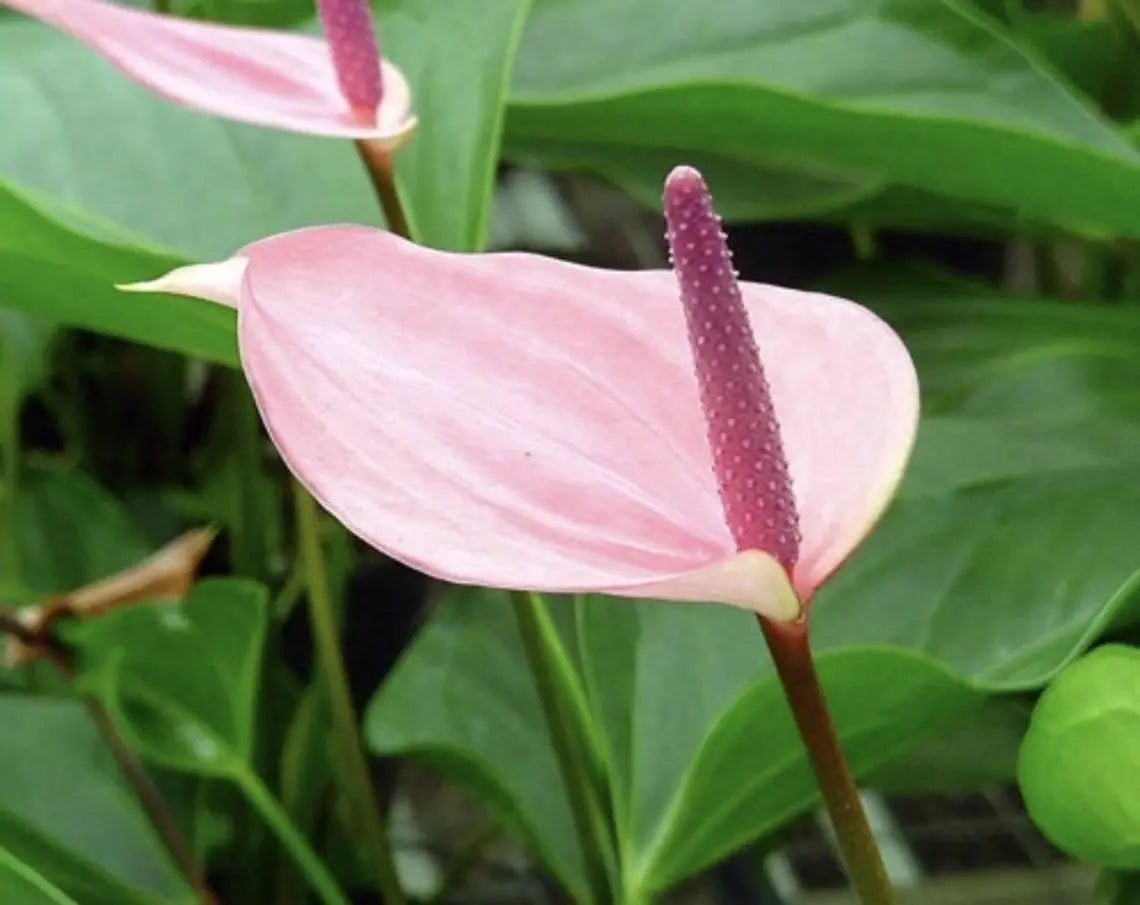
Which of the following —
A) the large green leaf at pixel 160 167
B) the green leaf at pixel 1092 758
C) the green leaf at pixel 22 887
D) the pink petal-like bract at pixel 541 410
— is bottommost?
the green leaf at pixel 22 887

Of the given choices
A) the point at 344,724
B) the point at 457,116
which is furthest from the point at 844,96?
the point at 344,724

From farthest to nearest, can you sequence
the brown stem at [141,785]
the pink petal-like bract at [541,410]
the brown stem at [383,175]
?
1. the brown stem at [141,785]
2. the brown stem at [383,175]
3. the pink petal-like bract at [541,410]

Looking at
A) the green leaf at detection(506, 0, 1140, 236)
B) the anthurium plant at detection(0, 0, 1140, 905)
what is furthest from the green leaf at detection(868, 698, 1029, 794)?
the green leaf at detection(506, 0, 1140, 236)

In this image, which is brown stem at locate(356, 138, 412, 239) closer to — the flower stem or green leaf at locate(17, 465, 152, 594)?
the flower stem

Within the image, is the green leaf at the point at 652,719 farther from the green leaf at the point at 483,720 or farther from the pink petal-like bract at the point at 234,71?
the pink petal-like bract at the point at 234,71

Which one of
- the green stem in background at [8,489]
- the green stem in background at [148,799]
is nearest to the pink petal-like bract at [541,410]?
the green stem in background at [148,799]

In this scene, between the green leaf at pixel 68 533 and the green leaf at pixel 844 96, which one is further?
the green leaf at pixel 68 533

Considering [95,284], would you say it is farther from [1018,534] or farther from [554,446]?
[1018,534]

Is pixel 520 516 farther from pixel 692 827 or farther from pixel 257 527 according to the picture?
pixel 257 527
